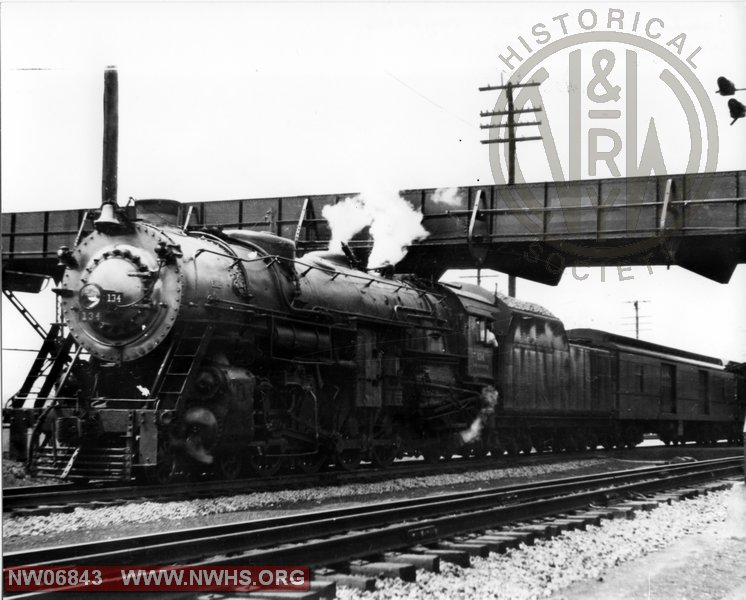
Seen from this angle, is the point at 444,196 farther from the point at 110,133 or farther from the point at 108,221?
the point at 108,221

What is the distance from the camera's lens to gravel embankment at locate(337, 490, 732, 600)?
6094mm

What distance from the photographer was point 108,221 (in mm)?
11461

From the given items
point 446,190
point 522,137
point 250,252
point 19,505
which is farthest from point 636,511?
point 522,137

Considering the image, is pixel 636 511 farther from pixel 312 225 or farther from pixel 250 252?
pixel 312 225

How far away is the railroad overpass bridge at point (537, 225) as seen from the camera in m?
16.6

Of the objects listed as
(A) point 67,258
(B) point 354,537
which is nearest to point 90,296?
(A) point 67,258

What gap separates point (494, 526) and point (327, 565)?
2550 millimetres

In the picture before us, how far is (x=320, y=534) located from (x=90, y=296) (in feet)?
18.3

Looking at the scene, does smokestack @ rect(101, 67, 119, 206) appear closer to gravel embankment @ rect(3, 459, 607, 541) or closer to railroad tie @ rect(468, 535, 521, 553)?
gravel embankment @ rect(3, 459, 607, 541)

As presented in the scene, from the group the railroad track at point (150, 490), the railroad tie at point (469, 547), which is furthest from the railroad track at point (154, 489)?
the railroad tie at point (469, 547)

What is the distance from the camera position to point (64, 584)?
5320mm

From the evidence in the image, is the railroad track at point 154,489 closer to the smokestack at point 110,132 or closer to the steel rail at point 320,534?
the steel rail at point 320,534

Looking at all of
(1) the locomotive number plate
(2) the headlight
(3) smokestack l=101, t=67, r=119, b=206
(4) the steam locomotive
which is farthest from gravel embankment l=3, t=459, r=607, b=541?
(3) smokestack l=101, t=67, r=119, b=206

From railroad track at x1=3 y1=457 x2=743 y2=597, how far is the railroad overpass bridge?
24.7 feet
